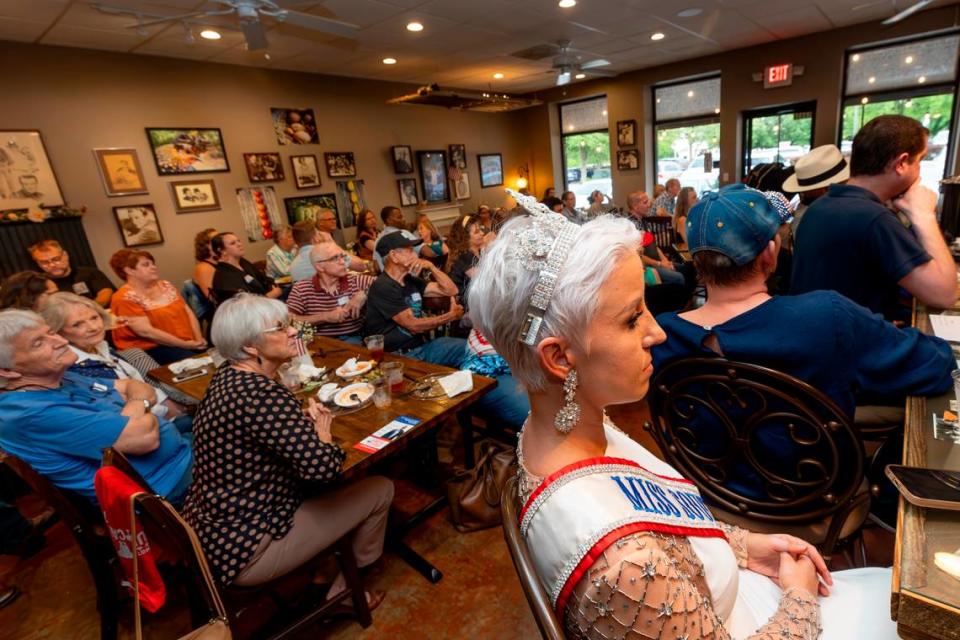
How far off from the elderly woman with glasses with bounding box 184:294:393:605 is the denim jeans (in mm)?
1333

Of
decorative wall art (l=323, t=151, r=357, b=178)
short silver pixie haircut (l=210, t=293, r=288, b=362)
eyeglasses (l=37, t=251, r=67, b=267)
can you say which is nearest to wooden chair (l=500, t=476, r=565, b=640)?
short silver pixie haircut (l=210, t=293, r=288, b=362)

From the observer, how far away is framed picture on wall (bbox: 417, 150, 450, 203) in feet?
25.7

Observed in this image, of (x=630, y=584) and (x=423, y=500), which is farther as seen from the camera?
(x=423, y=500)

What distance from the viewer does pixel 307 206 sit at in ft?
20.5

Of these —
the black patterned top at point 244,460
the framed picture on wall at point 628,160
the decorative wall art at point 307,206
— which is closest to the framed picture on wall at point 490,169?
the framed picture on wall at point 628,160

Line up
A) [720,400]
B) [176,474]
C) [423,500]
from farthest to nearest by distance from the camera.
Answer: [423,500] < [176,474] < [720,400]

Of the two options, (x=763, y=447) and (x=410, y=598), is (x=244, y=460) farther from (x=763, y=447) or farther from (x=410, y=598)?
(x=763, y=447)

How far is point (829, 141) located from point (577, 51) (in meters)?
4.07

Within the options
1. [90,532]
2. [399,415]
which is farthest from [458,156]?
[90,532]

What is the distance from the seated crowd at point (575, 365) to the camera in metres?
0.74

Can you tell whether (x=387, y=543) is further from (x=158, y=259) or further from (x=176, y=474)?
(x=158, y=259)

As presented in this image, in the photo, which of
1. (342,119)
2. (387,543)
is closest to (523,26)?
(342,119)

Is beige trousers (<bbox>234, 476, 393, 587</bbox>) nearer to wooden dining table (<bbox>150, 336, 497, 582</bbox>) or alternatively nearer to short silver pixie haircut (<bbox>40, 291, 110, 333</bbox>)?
wooden dining table (<bbox>150, 336, 497, 582</bbox>)

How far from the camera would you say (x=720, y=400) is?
124 centimetres
